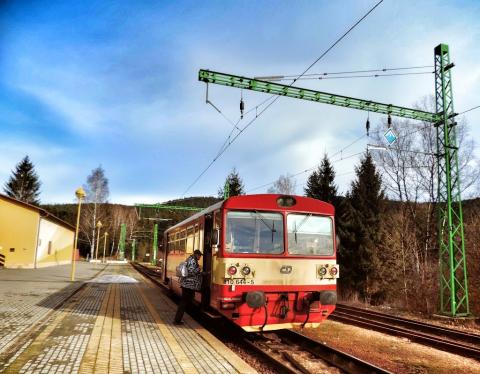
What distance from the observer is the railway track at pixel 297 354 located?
6.17 metres

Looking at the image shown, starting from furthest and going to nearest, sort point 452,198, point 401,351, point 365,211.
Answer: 1. point 365,211
2. point 452,198
3. point 401,351

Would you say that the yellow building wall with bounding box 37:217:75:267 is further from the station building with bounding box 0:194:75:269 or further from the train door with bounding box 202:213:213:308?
the train door with bounding box 202:213:213:308

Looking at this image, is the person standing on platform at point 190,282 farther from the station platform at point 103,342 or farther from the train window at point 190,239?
the train window at point 190,239

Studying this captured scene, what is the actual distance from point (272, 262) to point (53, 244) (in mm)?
33794

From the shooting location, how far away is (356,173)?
32.2 metres

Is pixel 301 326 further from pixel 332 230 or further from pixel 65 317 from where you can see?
pixel 65 317

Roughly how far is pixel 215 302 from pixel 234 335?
1.51m

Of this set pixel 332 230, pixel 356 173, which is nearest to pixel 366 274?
pixel 356 173

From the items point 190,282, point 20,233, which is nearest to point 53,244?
point 20,233

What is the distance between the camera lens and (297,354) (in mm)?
7219

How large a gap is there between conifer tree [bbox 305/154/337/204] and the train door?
21484mm

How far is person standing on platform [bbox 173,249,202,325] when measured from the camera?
29.5 ft

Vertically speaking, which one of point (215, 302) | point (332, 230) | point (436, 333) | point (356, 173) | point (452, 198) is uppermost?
point (356, 173)

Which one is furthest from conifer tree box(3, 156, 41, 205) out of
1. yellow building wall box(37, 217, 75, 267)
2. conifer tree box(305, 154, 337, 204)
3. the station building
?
conifer tree box(305, 154, 337, 204)
